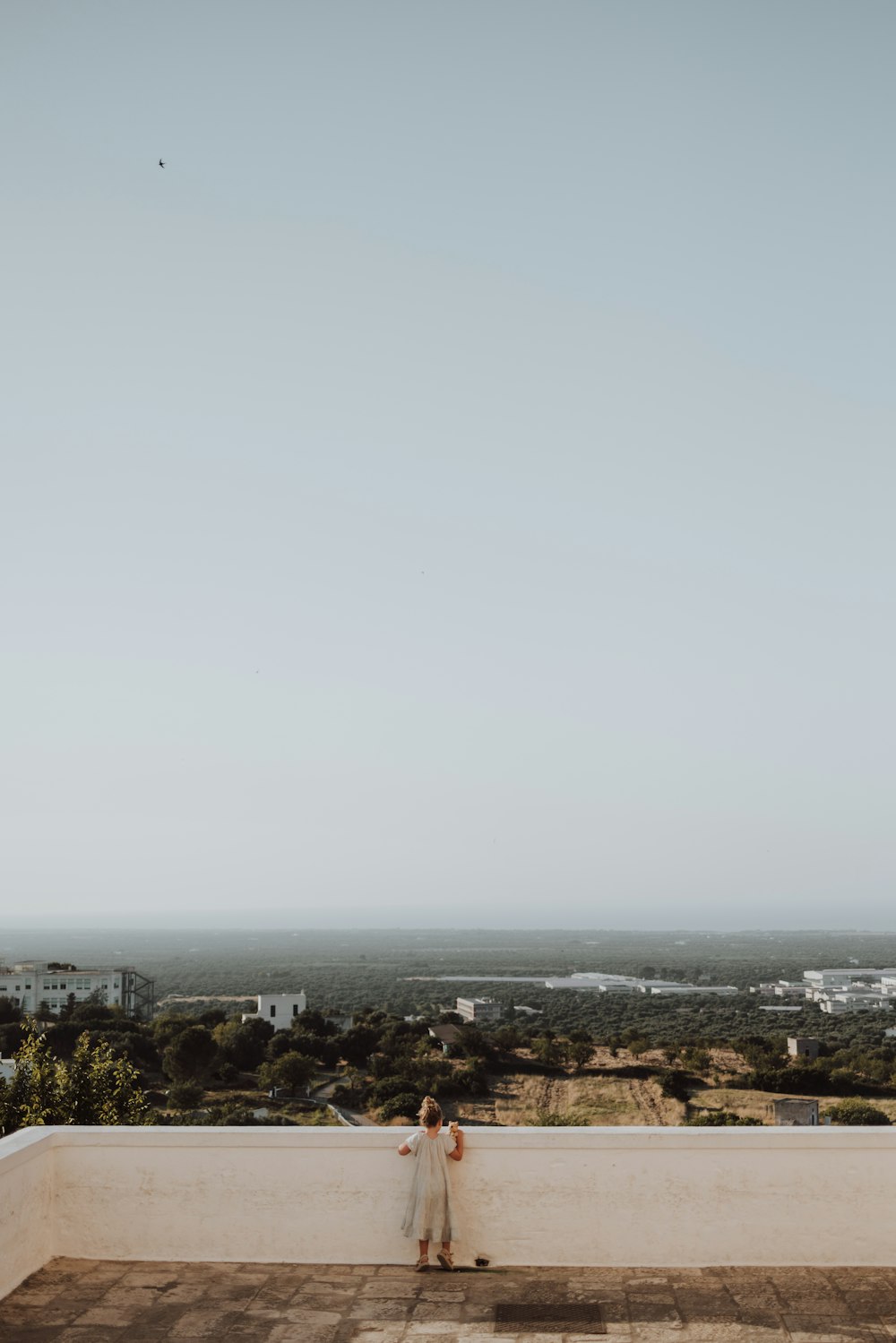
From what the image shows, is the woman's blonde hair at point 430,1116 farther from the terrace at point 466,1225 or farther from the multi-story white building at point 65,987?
the multi-story white building at point 65,987

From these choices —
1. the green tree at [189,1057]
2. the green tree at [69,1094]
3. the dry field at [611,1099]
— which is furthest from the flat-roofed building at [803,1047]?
the green tree at [69,1094]

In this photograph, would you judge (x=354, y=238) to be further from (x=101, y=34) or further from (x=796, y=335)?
(x=796, y=335)

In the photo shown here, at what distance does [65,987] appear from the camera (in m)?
44.4

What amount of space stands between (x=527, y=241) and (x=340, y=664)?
57.6 ft

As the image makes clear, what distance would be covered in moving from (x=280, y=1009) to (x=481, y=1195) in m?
37.9

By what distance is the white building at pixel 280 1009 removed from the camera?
39.3 m

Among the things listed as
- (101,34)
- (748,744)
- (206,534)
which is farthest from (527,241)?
(748,744)

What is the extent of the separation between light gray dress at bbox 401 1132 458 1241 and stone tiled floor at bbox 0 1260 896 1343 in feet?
0.54

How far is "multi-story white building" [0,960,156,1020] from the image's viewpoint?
140 ft

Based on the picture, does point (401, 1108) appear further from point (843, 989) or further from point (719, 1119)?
point (843, 989)

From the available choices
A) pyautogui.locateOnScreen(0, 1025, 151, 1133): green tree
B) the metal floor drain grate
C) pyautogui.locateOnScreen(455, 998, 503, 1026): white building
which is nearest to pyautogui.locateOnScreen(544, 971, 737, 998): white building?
pyautogui.locateOnScreen(455, 998, 503, 1026): white building

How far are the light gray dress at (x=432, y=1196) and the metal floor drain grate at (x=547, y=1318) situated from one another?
0.47m

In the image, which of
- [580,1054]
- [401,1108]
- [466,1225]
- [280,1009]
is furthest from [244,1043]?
[466,1225]

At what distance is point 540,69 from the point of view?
818 centimetres
